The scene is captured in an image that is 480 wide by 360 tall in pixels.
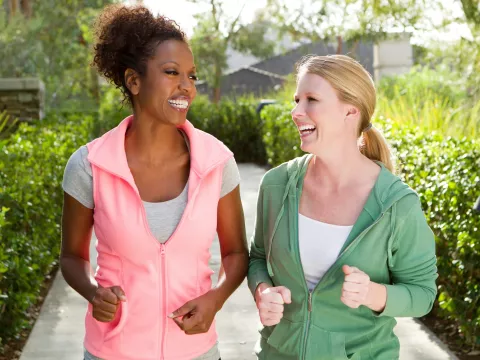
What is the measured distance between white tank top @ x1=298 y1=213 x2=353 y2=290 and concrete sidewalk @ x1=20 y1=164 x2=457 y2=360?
3.06 metres

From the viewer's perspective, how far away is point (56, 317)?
641 centimetres

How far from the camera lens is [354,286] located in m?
2.30

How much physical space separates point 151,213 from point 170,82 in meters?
0.39

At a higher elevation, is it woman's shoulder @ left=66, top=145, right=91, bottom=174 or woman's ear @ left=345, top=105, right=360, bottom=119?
woman's ear @ left=345, top=105, right=360, bottom=119

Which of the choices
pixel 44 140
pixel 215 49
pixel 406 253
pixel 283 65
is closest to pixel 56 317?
pixel 44 140

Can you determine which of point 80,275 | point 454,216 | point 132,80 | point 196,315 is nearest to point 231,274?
point 196,315

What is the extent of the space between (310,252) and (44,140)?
6726 mm

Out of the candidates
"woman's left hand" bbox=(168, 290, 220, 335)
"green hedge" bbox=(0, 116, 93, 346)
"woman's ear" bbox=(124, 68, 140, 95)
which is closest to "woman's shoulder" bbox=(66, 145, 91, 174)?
"woman's ear" bbox=(124, 68, 140, 95)

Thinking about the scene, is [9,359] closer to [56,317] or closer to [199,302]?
[56,317]

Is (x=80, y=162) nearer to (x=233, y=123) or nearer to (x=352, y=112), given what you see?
(x=352, y=112)

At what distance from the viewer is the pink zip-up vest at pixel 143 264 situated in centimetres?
252

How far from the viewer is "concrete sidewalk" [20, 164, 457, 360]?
18.2 feet

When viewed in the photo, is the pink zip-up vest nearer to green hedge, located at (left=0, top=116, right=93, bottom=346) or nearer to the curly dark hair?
the curly dark hair

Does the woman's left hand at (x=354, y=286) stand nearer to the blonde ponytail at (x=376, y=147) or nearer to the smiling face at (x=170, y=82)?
the blonde ponytail at (x=376, y=147)
